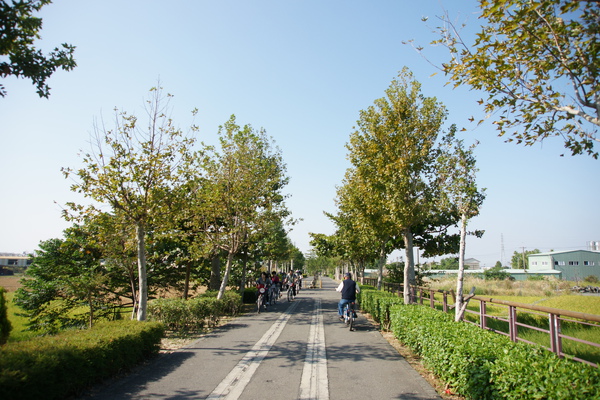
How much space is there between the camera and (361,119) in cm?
1664

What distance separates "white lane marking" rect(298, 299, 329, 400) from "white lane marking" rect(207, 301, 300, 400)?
→ 0.97m

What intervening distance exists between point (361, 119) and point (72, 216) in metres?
11.8

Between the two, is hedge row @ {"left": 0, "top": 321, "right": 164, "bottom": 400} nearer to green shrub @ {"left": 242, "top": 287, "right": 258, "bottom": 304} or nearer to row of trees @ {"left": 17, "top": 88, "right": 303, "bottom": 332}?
row of trees @ {"left": 17, "top": 88, "right": 303, "bottom": 332}

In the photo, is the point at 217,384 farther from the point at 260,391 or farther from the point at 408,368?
the point at 408,368

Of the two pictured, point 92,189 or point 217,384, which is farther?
point 92,189

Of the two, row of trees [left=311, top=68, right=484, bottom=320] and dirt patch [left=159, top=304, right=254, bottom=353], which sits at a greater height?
row of trees [left=311, top=68, right=484, bottom=320]

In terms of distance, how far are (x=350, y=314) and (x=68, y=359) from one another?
342 inches

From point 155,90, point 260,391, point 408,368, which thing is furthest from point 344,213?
point 260,391

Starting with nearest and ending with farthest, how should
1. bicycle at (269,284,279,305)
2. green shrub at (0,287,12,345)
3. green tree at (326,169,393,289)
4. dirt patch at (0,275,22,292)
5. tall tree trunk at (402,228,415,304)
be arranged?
green shrub at (0,287,12,345) → tall tree trunk at (402,228,415,304) → green tree at (326,169,393,289) → bicycle at (269,284,279,305) → dirt patch at (0,275,22,292)

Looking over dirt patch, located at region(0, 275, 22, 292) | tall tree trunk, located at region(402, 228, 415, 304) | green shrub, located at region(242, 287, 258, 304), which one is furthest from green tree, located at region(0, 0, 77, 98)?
green shrub, located at region(242, 287, 258, 304)

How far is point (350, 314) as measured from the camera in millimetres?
12188

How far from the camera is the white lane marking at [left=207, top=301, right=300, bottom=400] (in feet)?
18.5

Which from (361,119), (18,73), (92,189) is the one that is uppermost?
(361,119)

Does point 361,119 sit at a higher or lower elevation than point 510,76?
higher
